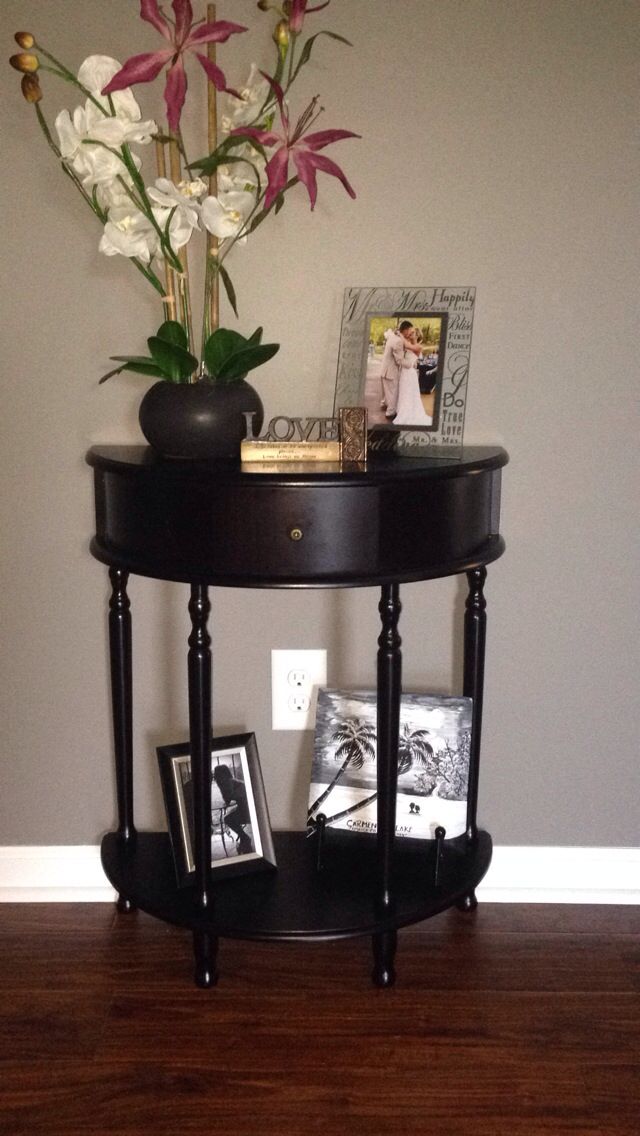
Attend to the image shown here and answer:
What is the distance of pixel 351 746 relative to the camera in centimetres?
175

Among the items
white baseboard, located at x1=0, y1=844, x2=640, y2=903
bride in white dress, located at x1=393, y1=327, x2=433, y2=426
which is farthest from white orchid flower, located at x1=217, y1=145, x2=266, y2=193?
white baseboard, located at x1=0, y1=844, x2=640, y2=903

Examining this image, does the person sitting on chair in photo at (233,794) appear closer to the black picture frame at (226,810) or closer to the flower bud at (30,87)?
the black picture frame at (226,810)

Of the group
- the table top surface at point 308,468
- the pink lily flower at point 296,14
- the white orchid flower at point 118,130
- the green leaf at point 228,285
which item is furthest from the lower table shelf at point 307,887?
the pink lily flower at point 296,14

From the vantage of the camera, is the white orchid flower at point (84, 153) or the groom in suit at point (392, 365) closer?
the white orchid flower at point (84, 153)

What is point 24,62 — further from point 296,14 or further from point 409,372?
point 409,372

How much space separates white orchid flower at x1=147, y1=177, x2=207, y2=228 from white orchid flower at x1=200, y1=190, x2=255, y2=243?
16 mm

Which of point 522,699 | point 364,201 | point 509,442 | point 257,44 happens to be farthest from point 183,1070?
point 257,44

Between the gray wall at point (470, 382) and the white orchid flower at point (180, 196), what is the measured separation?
26 centimetres

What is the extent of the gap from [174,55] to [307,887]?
1.20 metres

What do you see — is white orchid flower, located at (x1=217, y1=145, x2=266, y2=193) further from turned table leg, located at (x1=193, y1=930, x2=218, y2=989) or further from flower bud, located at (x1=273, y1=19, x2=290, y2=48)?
turned table leg, located at (x1=193, y1=930, x2=218, y2=989)

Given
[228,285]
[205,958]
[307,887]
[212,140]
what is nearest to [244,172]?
[212,140]

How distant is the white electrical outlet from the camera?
A: 184 cm

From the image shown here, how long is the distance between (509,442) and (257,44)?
0.74 m

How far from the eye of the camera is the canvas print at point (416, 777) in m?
1.73
